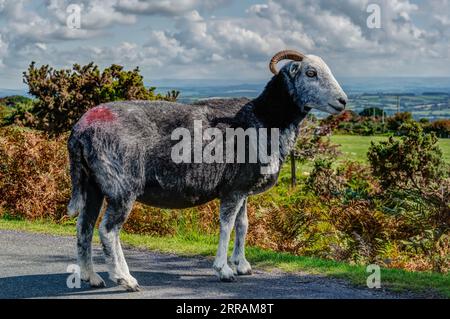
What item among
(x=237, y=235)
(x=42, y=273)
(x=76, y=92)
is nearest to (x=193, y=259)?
(x=237, y=235)

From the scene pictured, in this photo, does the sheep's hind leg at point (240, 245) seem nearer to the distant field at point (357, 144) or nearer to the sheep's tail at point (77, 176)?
the sheep's tail at point (77, 176)

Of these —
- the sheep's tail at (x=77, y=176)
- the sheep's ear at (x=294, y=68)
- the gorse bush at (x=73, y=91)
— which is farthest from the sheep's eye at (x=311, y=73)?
the gorse bush at (x=73, y=91)

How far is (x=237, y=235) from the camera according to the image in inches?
339

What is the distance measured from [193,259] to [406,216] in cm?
407

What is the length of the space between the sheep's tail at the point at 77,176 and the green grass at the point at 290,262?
2715 millimetres

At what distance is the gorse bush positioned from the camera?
71.1 feet

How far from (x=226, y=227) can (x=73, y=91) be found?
1689 cm

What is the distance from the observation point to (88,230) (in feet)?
25.8

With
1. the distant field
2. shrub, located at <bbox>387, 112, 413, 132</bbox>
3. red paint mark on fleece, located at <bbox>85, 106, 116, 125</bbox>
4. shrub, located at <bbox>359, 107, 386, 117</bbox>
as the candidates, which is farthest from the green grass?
shrub, located at <bbox>359, 107, 386, 117</bbox>

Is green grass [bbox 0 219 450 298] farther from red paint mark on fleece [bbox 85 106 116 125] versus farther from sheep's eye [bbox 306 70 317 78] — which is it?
red paint mark on fleece [bbox 85 106 116 125]

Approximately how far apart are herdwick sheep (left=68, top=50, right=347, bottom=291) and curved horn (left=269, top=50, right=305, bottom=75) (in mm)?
12

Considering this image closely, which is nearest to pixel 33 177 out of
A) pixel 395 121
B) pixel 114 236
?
pixel 114 236

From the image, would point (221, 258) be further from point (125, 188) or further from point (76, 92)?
point (76, 92)

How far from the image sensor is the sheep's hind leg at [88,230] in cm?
786
